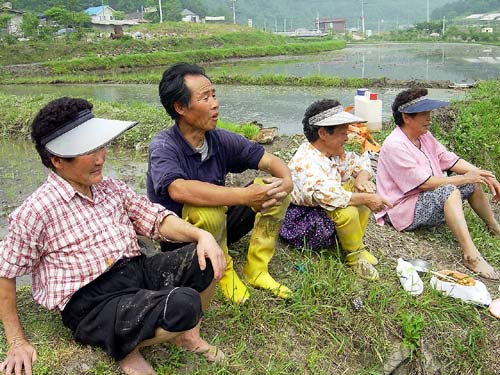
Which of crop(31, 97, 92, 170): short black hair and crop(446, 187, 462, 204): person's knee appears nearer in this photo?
crop(31, 97, 92, 170): short black hair

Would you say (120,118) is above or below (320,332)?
above

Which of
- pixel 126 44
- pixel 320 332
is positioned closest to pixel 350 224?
pixel 320 332

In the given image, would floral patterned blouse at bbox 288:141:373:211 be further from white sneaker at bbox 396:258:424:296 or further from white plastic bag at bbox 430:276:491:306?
white plastic bag at bbox 430:276:491:306

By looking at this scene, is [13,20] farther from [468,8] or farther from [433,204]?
[468,8]

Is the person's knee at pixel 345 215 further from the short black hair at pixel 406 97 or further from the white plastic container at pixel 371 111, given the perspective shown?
the white plastic container at pixel 371 111

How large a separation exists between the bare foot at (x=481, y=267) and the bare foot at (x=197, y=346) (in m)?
1.98

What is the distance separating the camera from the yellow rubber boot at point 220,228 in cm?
261

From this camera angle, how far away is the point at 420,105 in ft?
12.3

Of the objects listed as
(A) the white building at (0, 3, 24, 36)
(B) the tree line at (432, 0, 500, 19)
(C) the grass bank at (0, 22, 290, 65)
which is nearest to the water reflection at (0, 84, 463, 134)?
(C) the grass bank at (0, 22, 290, 65)

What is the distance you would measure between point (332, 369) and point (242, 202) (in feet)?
3.15

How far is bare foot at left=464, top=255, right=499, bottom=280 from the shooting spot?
3.38 metres

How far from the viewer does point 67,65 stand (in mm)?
21188

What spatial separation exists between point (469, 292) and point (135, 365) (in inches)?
78.7

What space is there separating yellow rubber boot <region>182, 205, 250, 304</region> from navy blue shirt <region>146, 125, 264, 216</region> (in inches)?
7.0
